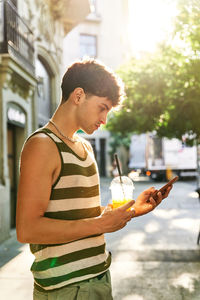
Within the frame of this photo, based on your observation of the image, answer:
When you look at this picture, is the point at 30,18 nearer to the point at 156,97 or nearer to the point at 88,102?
the point at 156,97

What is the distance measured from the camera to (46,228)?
1.43 m

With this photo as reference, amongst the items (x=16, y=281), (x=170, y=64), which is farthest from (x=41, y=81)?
(x=16, y=281)

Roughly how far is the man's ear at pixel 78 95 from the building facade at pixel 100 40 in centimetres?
2993

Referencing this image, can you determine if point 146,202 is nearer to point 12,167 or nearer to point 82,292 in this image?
point 82,292

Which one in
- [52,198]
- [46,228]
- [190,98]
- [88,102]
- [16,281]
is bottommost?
[16,281]

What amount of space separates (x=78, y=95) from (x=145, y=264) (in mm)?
5014

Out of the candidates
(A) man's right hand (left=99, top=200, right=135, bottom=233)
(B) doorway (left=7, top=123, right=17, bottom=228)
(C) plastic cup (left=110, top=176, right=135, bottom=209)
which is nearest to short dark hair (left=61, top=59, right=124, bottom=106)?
(A) man's right hand (left=99, top=200, right=135, bottom=233)

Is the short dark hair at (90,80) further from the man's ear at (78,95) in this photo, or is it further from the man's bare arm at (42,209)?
the man's bare arm at (42,209)

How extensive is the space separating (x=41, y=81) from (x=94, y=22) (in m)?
21.0

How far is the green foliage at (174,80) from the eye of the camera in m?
8.02

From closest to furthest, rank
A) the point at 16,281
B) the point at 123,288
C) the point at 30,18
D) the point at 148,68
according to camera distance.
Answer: the point at 123,288 < the point at 16,281 < the point at 30,18 < the point at 148,68

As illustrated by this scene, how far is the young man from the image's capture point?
4.69 feet

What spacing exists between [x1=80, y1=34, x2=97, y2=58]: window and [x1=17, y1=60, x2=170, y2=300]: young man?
3160 centimetres

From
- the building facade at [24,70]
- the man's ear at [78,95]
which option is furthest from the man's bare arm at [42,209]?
the building facade at [24,70]
